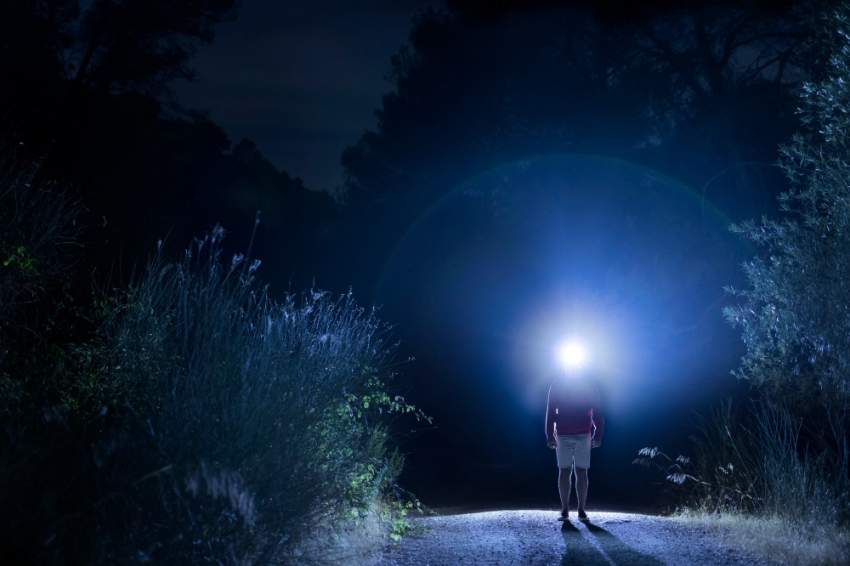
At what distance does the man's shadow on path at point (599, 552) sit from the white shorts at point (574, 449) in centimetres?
92

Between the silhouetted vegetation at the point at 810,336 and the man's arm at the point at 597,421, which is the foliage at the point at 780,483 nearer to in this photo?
the silhouetted vegetation at the point at 810,336

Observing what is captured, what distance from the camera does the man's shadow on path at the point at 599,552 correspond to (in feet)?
24.5

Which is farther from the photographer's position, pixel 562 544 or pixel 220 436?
pixel 562 544

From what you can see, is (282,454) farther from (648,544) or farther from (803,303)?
(803,303)

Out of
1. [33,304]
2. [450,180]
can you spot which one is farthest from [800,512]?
[450,180]

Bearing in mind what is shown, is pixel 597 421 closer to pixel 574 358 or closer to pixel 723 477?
pixel 574 358

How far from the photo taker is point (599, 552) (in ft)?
26.0

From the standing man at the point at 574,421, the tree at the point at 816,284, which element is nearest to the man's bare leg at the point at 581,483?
the standing man at the point at 574,421

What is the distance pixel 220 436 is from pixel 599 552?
164 inches

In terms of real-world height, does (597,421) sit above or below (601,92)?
below

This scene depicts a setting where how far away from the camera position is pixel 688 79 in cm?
1833

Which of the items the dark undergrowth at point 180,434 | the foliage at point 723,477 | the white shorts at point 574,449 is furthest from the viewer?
the foliage at point 723,477

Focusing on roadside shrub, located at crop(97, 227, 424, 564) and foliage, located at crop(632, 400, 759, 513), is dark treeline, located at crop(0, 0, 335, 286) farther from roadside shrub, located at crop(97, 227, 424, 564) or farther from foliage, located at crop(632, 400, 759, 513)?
foliage, located at crop(632, 400, 759, 513)

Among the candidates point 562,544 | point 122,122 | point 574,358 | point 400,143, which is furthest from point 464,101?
point 562,544
